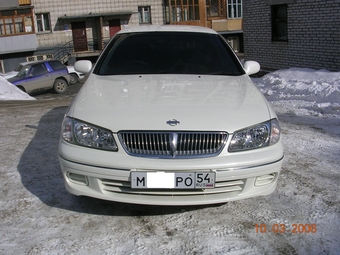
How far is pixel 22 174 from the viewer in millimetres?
4250

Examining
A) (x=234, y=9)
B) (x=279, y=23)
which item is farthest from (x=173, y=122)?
(x=234, y=9)

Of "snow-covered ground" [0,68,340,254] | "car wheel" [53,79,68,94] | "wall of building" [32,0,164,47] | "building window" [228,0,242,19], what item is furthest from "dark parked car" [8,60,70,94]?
"building window" [228,0,242,19]

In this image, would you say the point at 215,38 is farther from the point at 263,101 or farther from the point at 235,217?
the point at 235,217

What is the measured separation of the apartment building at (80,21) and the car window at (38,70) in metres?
13.2

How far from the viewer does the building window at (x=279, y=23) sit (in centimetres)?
1317

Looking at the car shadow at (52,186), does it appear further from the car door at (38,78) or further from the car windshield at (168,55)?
the car door at (38,78)

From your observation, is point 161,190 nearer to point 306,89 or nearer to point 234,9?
point 306,89

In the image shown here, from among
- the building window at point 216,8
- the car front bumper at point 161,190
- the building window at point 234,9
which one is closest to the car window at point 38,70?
the car front bumper at point 161,190

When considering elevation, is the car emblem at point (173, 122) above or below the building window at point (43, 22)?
below

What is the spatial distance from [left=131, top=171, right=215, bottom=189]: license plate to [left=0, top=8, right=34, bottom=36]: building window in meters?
30.2

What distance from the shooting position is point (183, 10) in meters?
34.9

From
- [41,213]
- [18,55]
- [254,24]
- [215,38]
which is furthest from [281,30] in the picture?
[18,55]

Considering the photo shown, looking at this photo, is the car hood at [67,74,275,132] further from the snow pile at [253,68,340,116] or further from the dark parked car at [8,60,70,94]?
the dark parked car at [8,60,70,94]
